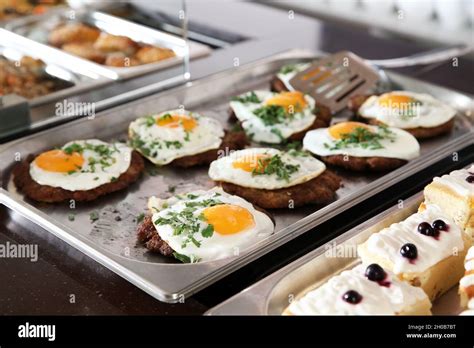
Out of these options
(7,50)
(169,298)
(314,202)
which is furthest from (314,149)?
(7,50)

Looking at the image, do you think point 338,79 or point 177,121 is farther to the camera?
point 338,79

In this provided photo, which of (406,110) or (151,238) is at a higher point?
(406,110)

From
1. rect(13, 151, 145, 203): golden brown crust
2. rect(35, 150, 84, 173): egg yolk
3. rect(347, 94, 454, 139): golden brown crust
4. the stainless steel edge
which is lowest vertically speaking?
rect(13, 151, 145, 203): golden brown crust

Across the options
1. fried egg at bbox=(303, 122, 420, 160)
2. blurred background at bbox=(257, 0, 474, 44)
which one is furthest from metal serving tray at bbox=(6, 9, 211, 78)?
blurred background at bbox=(257, 0, 474, 44)

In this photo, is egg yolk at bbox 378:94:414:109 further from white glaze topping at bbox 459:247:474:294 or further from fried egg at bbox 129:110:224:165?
white glaze topping at bbox 459:247:474:294

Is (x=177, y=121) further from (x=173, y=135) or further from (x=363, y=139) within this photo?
(x=363, y=139)

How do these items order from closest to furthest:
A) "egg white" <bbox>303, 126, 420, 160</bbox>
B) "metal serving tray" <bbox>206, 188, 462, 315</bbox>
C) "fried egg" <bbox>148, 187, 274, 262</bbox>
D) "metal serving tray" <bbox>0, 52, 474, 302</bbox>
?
"metal serving tray" <bbox>206, 188, 462, 315</bbox> → "metal serving tray" <bbox>0, 52, 474, 302</bbox> → "fried egg" <bbox>148, 187, 274, 262</bbox> → "egg white" <bbox>303, 126, 420, 160</bbox>

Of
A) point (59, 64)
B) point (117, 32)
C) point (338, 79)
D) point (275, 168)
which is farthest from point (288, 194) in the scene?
point (117, 32)

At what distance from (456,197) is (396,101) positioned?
3.07ft

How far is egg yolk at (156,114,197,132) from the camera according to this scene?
121 inches

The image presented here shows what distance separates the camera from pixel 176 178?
2910 millimetres

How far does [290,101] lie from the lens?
3293mm

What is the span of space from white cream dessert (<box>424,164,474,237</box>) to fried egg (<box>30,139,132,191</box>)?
42.1 inches

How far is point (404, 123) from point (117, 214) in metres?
1.21
